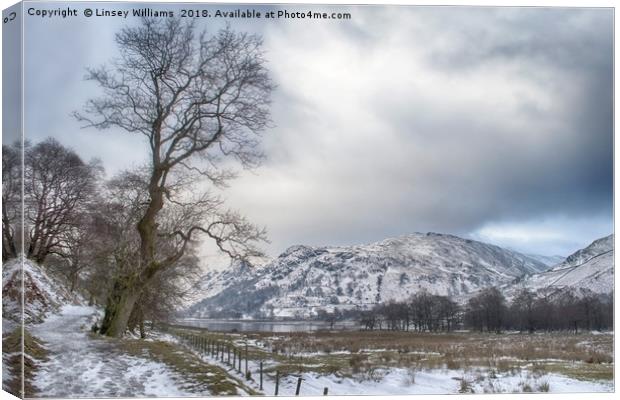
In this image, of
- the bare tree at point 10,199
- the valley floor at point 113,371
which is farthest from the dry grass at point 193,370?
the bare tree at point 10,199

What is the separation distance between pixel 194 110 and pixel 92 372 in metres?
4.12

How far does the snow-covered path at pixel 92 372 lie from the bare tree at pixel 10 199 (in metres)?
1.26

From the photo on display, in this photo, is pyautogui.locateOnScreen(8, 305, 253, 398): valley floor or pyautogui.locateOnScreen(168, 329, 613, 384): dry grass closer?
pyautogui.locateOnScreen(8, 305, 253, 398): valley floor

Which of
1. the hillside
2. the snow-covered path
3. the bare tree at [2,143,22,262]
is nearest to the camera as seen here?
the snow-covered path

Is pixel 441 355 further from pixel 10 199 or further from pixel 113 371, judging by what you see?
pixel 10 199

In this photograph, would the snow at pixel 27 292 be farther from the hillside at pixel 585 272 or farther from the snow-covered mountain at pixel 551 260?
the snow-covered mountain at pixel 551 260

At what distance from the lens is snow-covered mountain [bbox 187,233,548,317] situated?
9.91 m

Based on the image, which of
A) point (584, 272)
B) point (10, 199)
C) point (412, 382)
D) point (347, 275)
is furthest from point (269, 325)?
point (584, 272)

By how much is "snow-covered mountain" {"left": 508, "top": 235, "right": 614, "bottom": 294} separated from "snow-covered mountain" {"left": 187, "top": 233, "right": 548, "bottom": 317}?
166 mm

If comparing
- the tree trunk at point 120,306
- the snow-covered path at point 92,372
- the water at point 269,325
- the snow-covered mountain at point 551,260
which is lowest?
the snow-covered path at point 92,372

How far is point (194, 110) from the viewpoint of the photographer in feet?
32.8

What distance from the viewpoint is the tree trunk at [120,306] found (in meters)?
10.5

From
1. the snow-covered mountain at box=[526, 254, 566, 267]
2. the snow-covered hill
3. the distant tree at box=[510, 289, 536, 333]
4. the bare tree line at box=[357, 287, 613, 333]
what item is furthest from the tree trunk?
the snow-covered mountain at box=[526, 254, 566, 267]

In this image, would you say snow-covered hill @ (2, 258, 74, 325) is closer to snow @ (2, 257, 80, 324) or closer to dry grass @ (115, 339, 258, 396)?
snow @ (2, 257, 80, 324)
